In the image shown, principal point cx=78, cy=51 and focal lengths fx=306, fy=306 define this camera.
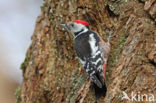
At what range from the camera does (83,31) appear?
5.18m

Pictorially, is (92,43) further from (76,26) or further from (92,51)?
(76,26)

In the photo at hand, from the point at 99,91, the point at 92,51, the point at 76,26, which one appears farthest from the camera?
the point at 76,26

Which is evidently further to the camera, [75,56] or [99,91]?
[75,56]

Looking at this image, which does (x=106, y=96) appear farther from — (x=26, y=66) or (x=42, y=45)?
(x=26, y=66)

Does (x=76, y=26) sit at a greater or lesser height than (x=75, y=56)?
greater

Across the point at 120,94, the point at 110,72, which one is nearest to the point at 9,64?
the point at 110,72

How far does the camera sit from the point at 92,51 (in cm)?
471

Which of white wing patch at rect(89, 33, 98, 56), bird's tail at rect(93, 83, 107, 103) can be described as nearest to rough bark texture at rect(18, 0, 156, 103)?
bird's tail at rect(93, 83, 107, 103)

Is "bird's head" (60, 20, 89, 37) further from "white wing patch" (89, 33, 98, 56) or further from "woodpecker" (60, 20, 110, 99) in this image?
"white wing patch" (89, 33, 98, 56)

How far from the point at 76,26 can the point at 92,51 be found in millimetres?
729

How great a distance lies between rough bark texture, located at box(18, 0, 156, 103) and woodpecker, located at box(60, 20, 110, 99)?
138mm

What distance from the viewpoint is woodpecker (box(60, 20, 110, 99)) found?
171 inches

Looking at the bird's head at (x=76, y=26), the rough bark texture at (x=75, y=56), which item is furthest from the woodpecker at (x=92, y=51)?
the rough bark texture at (x=75, y=56)

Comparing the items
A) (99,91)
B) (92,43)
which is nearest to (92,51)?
(92,43)
